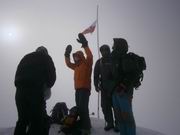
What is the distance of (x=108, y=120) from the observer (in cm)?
995

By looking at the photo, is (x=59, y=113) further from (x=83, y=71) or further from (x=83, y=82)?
(x=83, y=71)

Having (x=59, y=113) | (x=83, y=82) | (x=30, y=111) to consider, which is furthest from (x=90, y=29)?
(x=30, y=111)

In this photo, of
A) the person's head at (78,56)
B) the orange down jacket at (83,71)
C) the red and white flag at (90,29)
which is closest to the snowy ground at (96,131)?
the orange down jacket at (83,71)

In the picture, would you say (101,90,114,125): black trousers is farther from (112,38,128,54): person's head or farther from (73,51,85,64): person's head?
(112,38,128,54): person's head

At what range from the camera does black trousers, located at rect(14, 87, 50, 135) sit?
6633 mm

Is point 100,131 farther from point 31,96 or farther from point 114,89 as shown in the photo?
point 31,96

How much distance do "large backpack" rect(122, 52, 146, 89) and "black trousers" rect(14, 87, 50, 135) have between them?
6.80 feet

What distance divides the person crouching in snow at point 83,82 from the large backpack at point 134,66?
258 cm

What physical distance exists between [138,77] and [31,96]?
2.61 m

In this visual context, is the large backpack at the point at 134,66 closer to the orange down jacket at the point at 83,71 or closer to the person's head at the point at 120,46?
the person's head at the point at 120,46

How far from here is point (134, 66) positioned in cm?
721

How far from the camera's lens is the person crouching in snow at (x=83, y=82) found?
31.7 ft

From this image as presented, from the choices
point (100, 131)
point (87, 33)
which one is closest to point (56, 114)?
point (100, 131)

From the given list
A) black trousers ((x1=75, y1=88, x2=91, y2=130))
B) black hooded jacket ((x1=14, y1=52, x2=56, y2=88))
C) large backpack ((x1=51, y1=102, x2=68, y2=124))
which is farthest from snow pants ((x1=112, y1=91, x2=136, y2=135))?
large backpack ((x1=51, y1=102, x2=68, y2=124))
